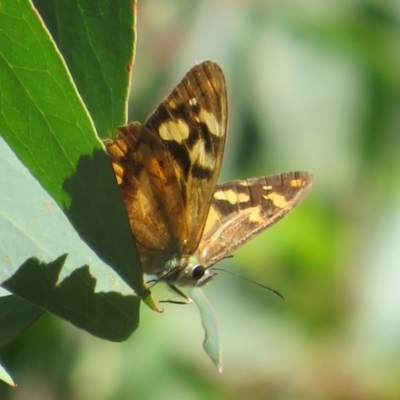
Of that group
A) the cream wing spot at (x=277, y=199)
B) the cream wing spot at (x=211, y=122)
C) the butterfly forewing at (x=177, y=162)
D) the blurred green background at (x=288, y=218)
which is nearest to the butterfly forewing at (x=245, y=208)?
the cream wing spot at (x=277, y=199)

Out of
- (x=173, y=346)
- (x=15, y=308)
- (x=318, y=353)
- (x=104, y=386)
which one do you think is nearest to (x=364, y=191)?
(x=318, y=353)

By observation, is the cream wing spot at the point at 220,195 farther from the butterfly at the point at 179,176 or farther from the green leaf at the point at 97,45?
the green leaf at the point at 97,45

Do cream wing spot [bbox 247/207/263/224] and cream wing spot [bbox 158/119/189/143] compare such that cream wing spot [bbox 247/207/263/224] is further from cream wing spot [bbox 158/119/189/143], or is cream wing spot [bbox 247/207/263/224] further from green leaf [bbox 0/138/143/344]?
green leaf [bbox 0/138/143/344]

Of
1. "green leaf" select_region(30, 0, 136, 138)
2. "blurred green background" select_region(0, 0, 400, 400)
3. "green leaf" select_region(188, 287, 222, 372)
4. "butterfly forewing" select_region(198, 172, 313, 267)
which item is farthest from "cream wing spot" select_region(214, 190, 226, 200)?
"blurred green background" select_region(0, 0, 400, 400)

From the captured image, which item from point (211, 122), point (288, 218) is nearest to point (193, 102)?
point (211, 122)

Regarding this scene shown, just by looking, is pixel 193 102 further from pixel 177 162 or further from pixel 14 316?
pixel 14 316

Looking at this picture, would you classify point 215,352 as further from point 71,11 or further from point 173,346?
point 173,346
